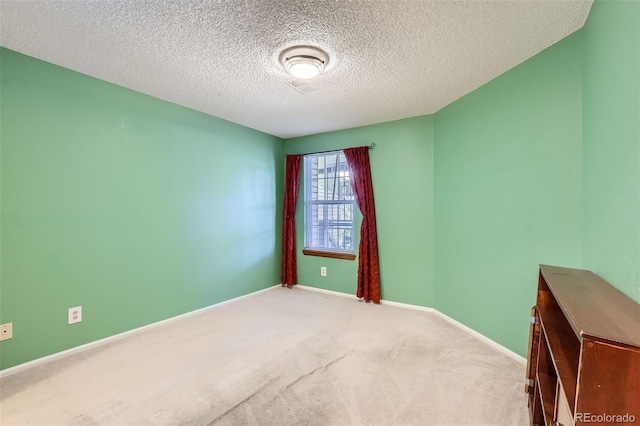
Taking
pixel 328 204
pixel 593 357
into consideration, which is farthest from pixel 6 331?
pixel 328 204

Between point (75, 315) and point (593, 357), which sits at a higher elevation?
point (593, 357)

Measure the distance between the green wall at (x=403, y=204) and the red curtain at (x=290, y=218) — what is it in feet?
2.89

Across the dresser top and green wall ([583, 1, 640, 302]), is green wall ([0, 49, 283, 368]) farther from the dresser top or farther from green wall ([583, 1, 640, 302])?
green wall ([583, 1, 640, 302])

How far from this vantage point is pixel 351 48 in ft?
6.22

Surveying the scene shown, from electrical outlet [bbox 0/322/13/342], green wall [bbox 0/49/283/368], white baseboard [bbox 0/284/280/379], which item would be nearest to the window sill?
green wall [bbox 0/49/283/368]

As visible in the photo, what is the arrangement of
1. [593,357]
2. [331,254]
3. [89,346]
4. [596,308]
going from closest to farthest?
[593,357] < [596,308] < [89,346] < [331,254]

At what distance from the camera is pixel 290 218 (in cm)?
420

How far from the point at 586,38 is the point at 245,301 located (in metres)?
3.86

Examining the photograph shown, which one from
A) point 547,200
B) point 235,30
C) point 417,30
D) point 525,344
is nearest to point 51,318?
point 235,30

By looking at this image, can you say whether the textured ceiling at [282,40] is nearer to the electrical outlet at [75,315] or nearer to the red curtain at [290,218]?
the red curtain at [290,218]

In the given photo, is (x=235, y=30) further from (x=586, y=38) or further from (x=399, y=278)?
(x=399, y=278)

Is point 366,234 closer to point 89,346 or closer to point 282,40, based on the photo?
point 282,40

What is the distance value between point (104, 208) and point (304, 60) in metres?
2.10

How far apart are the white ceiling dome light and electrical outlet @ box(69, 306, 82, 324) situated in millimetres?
2549
